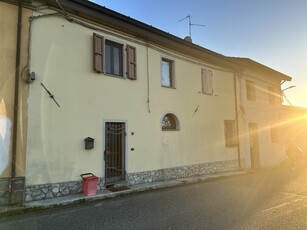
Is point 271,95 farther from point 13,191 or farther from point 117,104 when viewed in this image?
point 13,191

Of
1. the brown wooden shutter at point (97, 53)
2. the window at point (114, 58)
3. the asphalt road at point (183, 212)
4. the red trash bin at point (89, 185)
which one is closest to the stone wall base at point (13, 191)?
the asphalt road at point (183, 212)

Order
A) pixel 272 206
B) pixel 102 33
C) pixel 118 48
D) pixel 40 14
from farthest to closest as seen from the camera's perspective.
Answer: pixel 118 48 → pixel 102 33 → pixel 40 14 → pixel 272 206

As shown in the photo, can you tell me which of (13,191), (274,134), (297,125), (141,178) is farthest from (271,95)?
(13,191)

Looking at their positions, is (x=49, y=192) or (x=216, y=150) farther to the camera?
(x=216, y=150)

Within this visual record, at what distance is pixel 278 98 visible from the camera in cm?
1900

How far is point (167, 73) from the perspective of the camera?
1136 centimetres

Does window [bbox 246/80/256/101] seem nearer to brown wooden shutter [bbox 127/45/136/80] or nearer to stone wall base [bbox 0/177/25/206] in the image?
brown wooden shutter [bbox 127/45/136/80]

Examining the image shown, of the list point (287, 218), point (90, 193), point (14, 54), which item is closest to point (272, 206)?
point (287, 218)

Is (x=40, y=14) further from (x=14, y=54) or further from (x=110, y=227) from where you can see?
(x=110, y=227)

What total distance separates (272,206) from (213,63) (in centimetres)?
868

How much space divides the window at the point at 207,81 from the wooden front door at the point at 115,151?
18.0 feet

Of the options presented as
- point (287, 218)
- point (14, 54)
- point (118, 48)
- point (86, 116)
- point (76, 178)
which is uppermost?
point (118, 48)

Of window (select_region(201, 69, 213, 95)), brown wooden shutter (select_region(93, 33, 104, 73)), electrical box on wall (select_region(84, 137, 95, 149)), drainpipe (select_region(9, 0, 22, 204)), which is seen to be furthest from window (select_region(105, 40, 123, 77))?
window (select_region(201, 69, 213, 95))

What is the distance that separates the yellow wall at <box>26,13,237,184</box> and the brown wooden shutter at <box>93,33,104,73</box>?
192 millimetres
